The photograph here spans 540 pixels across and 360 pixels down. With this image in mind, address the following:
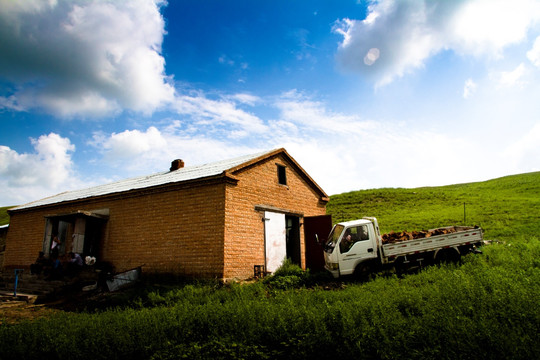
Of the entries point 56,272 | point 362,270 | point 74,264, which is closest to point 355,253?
point 362,270

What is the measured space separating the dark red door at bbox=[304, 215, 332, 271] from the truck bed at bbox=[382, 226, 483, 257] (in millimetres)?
4277

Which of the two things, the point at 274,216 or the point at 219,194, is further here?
the point at 274,216

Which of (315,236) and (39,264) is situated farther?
(39,264)

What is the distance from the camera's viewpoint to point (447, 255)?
1041 centimetres

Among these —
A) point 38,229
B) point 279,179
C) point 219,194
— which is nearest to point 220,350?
point 219,194

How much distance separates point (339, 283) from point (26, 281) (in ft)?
47.9

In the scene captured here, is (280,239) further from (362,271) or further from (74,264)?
(74,264)

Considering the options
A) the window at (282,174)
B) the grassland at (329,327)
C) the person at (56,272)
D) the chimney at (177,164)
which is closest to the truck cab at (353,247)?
the grassland at (329,327)

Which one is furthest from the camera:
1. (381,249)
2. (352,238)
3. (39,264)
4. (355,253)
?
(39,264)

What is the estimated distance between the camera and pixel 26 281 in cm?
1461

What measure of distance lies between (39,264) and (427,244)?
17024 mm

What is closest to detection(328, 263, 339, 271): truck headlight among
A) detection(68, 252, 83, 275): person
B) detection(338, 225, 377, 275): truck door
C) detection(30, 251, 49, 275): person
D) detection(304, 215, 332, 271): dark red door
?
detection(338, 225, 377, 275): truck door

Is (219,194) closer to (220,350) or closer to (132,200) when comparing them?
(132,200)

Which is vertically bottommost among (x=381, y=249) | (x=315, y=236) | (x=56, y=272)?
(x=56, y=272)
